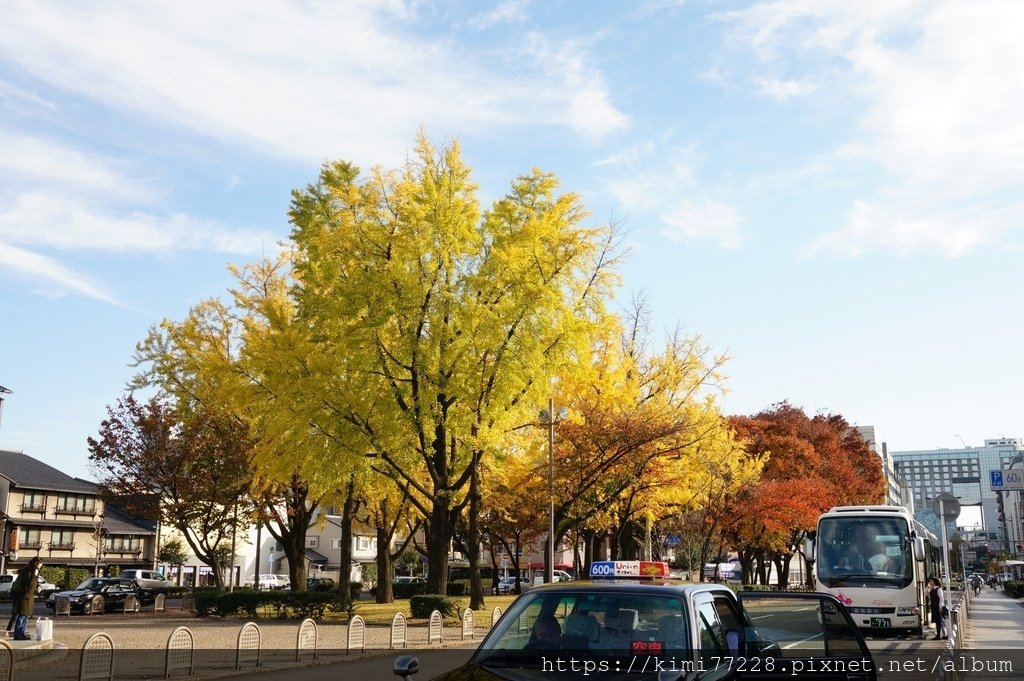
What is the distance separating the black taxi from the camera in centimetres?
527

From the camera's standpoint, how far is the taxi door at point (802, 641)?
6723 millimetres

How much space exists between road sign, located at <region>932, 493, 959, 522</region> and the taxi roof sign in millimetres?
13132

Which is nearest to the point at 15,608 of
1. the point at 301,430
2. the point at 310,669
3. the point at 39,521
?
the point at 310,669

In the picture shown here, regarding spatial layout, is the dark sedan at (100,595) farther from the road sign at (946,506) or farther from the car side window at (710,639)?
the car side window at (710,639)

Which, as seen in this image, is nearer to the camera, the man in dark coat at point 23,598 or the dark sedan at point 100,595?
the man in dark coat at point 23,598

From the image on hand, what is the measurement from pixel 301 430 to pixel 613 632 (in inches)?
807

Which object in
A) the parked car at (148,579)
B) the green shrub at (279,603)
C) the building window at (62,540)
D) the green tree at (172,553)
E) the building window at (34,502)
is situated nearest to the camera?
the green shrub at (279,603)

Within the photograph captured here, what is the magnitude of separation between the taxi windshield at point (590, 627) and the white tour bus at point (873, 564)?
16.7 m

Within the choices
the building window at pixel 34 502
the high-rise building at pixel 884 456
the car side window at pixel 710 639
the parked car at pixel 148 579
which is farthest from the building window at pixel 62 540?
the high-rise building at pixel 884 456

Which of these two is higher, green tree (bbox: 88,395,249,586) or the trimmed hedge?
green tree (bbox: 88,395,249,586)

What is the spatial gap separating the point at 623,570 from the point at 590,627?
6.33 feet

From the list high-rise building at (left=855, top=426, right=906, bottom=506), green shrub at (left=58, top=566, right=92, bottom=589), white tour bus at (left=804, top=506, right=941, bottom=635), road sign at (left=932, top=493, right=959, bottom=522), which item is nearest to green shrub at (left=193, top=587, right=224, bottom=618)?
white tour bus at (left=804, top=506, right=941, bottom=635)

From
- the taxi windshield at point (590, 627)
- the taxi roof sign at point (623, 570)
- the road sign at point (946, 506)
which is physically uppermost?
the road sign at point (946, 506)

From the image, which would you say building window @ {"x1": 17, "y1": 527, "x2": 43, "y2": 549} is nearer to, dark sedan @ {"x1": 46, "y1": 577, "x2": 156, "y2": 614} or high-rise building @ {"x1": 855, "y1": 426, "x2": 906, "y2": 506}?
dark sedan @ {"x1": 46, "y1": 577, "x2": 156, "y2": 614}
